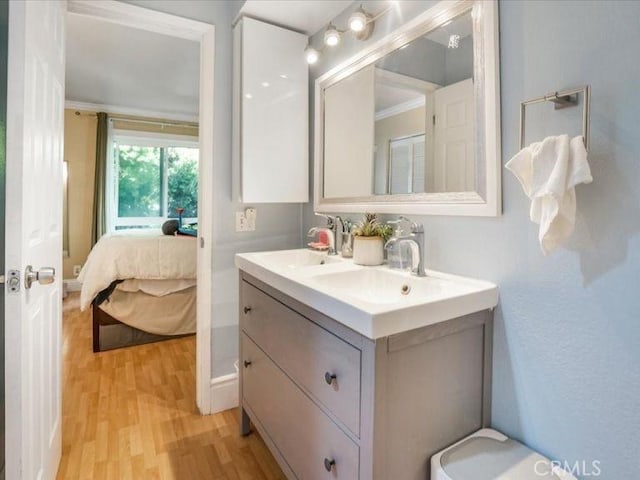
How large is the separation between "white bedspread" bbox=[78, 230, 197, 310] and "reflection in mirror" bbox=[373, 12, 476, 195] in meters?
1.96

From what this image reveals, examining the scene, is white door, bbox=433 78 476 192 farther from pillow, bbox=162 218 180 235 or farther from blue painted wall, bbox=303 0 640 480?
pillow, bbox=162 218 180 235

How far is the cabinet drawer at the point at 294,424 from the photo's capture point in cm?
105

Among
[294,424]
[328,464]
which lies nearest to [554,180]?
[328,464]

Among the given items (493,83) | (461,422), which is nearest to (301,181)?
(493,83)

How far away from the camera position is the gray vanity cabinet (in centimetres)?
93

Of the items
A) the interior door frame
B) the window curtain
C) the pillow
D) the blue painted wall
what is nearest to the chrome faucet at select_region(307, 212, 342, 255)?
the interior door frame

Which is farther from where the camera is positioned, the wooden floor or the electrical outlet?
the electrical outlet

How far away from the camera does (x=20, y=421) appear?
98cm

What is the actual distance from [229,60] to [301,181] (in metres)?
0.78

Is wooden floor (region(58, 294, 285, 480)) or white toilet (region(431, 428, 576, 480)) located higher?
white toilet (region(431, 428, 576, 480))

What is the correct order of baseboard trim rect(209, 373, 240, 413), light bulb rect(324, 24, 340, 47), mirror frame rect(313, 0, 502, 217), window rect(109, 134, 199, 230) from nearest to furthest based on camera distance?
mirror frame rect(313, 0, 502, 217), light bulb rect(324, 24, 340, 47), baseboard trim rect(209, 373, 240, 413), window rect(109, 134, 199, 230)

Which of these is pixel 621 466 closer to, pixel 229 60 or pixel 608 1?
pixel 608 1

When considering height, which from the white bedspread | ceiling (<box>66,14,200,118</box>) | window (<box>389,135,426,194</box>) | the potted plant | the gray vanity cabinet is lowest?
the gray vanity cabinet

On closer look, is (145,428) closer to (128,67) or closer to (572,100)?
(572,100)
